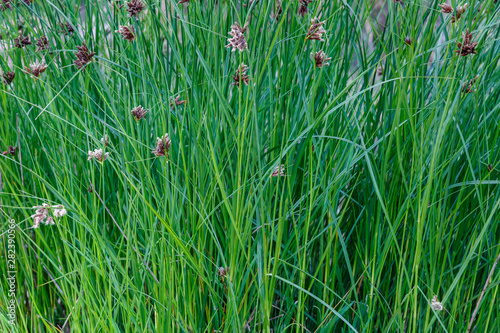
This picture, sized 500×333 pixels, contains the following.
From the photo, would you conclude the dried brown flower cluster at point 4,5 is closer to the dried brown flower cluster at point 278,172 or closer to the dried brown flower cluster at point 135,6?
the dried brown flower cluster at point 135,6

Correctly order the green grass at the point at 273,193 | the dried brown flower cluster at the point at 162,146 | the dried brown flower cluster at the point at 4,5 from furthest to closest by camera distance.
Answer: the dried brown flower cluster at the point at 4,5, the green grass at the point at 273,193, the dried brown flower cluster at the point at 162,146

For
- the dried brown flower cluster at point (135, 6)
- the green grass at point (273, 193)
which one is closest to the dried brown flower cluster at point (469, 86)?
the green grass at point (273, 193)

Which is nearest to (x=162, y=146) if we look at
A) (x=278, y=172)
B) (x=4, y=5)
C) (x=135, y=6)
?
(x=278, y=172)

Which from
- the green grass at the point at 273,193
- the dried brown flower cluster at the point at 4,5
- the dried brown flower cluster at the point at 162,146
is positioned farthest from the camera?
the dried brown flower cluster at the point at 4,5

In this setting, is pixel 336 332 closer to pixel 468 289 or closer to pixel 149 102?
pixel 468 289

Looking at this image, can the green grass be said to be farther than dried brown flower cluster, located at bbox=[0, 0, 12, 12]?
No

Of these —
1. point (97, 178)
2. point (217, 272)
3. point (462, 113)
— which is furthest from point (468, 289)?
point (97, 178)

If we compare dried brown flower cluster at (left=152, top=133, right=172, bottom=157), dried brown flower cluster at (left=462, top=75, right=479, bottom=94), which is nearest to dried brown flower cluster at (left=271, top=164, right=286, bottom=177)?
dried brown flower cluster at (left=152, top=133, right=172, bottom=157)

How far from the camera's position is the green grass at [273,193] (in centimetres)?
103

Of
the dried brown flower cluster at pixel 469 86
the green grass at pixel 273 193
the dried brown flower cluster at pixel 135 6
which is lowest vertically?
the green grass at pixel 273 193

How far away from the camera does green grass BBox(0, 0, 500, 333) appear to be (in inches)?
40.4

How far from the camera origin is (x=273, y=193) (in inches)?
43.8

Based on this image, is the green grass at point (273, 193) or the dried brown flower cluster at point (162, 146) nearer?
the dried brown flower cluster at point (162, 146)

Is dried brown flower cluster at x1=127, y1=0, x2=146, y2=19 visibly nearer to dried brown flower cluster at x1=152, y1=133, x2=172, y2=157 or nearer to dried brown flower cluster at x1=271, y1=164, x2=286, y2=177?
dried brown flower cluster at x1=152, y1=133, x2=172, y2=157
